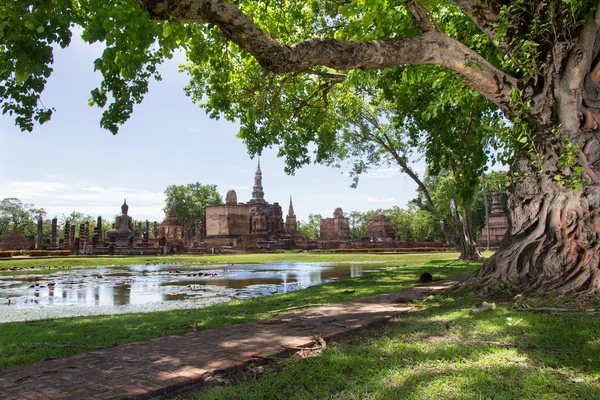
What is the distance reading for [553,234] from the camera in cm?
517

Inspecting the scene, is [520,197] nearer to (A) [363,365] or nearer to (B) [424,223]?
(A) [363,365]

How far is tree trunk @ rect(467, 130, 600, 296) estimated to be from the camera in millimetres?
4754

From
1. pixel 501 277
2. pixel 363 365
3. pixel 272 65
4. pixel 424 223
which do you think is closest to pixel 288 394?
pixel 363 365

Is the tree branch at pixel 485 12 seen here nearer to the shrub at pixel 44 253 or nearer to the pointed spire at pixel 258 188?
the shrub at pixel 44 253

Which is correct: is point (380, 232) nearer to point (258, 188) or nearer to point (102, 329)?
point (258, 188)

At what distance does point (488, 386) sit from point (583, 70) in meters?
4.52

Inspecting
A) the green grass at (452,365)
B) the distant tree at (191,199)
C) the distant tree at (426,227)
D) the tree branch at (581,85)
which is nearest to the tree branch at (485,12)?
the tree branch at (581,85)

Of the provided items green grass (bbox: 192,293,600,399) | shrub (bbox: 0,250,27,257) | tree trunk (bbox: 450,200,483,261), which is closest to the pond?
green grass (bbox: 192,293,600,399)

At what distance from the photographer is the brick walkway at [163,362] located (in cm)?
246

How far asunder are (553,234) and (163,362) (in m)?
4.55

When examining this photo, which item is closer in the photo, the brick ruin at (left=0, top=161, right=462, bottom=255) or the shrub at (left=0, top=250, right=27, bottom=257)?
the shrub at (left=0, top=250, right=27, bottom=257)

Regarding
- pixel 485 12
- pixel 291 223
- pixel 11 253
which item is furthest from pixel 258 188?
pixel 485 12

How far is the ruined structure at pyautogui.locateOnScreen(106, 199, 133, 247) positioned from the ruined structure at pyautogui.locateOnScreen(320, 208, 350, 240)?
60.9ft

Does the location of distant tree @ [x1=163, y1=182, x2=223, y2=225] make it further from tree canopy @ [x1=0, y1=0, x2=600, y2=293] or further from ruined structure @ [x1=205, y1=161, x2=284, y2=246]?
tree canopy @ [x1=0, y1=0, x2=600, y2=293]
